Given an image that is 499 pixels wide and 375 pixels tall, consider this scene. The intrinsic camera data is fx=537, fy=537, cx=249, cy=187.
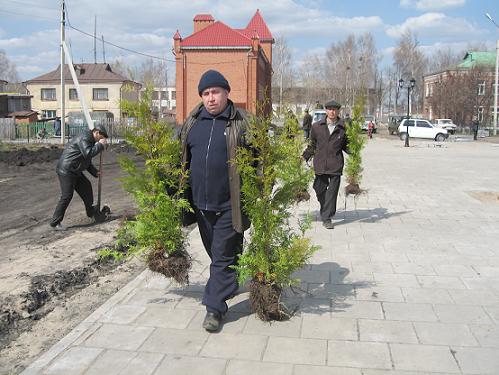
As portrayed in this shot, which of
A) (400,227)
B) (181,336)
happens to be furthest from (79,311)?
(400,227)

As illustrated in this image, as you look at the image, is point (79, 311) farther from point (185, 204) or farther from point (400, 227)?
point (400, 227)

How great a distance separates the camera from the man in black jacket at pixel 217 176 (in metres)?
4.12

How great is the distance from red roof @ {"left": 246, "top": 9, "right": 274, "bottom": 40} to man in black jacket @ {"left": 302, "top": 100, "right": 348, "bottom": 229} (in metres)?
48.8

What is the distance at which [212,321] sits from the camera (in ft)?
13.4

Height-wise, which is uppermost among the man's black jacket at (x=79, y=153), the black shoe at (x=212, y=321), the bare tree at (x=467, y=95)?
the bare tree at (x=467, y=95)

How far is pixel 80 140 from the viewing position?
816cm

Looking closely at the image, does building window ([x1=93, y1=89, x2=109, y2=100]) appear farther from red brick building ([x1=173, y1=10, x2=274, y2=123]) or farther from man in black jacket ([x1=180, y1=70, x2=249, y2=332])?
man in black jacket ([x1=180, y1=70, x2=249, y2=332])

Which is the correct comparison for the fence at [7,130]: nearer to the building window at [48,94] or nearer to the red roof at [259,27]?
the red roof at [259,27]

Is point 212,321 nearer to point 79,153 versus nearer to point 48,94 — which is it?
point 79,153

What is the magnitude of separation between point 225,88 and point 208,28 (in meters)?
42.0

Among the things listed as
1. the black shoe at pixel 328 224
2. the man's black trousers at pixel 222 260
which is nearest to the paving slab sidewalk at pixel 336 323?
the man's black trousers at pixel 222 260

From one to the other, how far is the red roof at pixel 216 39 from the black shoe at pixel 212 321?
40445 millimetres

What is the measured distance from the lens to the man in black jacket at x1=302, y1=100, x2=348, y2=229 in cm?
814

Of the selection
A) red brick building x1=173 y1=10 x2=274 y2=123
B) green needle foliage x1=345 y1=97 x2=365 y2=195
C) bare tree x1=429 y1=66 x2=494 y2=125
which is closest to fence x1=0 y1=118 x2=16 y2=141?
red brick building x1=173 y1=10 x2=274 y2=123
